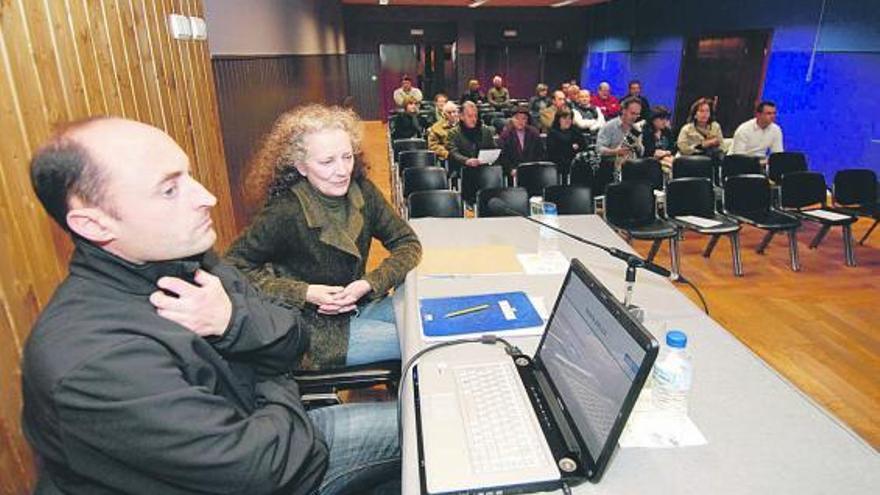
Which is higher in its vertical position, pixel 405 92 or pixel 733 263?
pixel 405 92

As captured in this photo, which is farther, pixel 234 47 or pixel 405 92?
pixel 405 92

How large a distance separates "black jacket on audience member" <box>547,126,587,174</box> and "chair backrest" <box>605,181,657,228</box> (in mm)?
1800

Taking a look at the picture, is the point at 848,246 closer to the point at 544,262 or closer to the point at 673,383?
the point at 544,262

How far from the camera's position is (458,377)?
1.40 meters

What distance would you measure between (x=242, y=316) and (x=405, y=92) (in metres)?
9.94

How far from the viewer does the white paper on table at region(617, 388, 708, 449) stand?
1.16 m

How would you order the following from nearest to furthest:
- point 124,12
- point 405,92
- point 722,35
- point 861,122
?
point 124,12 < point 861,122 < point 722,35 < point 405,92

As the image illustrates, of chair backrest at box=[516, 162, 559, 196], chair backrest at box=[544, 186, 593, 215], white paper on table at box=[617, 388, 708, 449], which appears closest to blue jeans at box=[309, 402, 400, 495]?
white paper on table at box=[617, 388, 708, 449]

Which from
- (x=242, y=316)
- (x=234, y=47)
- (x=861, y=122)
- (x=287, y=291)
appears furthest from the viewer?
(x=861, y=122)

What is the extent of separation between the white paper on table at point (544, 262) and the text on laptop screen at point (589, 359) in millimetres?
766

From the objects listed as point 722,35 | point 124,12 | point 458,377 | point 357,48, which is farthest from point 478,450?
point 357,48

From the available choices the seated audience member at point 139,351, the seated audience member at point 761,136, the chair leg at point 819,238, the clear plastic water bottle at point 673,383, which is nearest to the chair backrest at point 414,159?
the seated audience member at point 761,136

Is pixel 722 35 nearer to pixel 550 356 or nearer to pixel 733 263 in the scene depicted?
pixel 733 263

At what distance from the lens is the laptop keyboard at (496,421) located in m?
1.11
